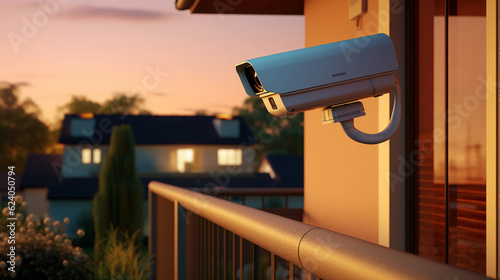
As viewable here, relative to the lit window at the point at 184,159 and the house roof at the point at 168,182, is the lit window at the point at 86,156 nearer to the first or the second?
the house roof at the point at 168,182

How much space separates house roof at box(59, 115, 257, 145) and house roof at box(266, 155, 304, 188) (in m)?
3.10

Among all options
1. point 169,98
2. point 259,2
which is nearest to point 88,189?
point 169,98

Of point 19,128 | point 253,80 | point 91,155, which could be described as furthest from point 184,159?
point 253,80

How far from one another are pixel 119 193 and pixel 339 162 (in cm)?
905

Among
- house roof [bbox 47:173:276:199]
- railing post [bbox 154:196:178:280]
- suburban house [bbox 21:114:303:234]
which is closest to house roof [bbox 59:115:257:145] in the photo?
A: suburban house [bbox 21:114:303:234]

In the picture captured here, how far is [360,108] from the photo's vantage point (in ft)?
4.75

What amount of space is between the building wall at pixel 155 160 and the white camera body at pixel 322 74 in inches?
1011

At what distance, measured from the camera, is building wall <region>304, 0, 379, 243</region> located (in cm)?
360

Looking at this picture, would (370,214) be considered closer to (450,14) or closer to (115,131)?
(450,14)

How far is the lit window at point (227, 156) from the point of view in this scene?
28.3m

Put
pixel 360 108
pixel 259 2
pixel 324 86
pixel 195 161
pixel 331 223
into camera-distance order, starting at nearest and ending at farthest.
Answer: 1. pixel 324 86
2. pixel 360 108
3. pixel 331 223
4. pixel 259 2
5. pixel 195 161

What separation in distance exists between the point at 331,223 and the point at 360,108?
3036 millimetres

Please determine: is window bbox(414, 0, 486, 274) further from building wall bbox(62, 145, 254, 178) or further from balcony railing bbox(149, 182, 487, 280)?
building wall bbox(62, 145, 254, 178)

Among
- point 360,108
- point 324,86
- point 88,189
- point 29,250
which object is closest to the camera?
point 324,86
